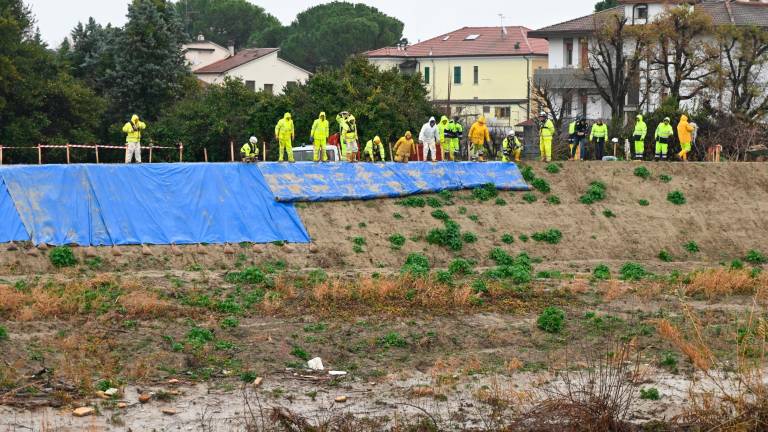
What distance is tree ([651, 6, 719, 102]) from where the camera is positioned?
2347 inches

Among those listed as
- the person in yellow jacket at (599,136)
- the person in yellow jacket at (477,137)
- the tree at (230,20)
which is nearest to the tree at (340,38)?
the tree at (230,20)

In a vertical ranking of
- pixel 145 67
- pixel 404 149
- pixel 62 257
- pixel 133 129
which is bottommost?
pixel 62 257

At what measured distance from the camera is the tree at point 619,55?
6041cm

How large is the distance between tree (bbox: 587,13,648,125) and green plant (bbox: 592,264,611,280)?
25.0 metres

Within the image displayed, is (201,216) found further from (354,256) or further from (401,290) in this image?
(401,290)

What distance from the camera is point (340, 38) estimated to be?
106250mm

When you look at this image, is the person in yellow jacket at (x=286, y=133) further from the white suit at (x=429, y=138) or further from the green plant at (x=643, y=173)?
the green plant at (x=643, y=173)

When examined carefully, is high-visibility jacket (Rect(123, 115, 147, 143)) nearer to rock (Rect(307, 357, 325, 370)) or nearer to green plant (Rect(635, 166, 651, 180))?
green plant (Rect(635, 166, 651, 180))

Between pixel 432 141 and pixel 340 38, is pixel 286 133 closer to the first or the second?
pixel 432 141

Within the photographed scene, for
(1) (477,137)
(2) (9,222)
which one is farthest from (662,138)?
(2) (9,222)

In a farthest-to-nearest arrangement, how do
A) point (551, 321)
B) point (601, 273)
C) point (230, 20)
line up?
point (230, 20) < point (601, 273) < point (551, 321)

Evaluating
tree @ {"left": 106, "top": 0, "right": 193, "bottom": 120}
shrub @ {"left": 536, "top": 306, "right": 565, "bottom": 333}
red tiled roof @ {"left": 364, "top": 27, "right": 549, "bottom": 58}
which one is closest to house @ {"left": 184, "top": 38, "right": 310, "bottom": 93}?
red tiled roof @ {"left": 364, "top": 27, "right": 549, "bottom": 58}

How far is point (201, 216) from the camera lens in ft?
112

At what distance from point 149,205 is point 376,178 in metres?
7.21
